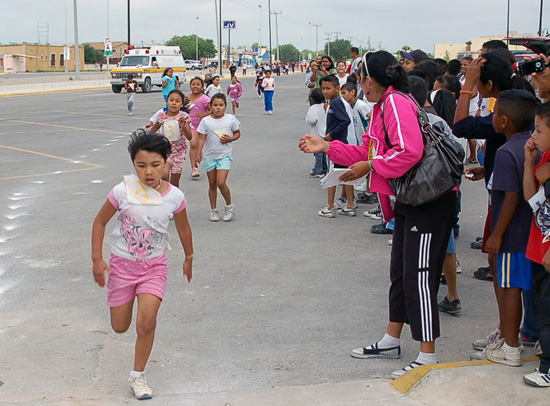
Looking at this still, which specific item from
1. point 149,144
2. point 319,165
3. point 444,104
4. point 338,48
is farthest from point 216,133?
point 338,48

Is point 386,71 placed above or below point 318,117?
above

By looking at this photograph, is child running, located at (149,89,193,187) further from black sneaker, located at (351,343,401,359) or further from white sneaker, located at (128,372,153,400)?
white sneaker, located at (128,372,153,400)

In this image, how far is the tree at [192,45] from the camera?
168 meters

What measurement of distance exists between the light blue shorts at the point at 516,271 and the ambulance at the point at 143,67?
121ft

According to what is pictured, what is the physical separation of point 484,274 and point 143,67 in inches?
1456

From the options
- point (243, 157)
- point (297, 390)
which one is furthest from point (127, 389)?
point (243, 157)

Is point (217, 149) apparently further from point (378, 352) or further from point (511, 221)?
point (511, 221)

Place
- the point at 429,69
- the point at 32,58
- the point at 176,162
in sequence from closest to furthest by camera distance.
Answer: the point at 429,69, the point at 176,162, the point at 32,58

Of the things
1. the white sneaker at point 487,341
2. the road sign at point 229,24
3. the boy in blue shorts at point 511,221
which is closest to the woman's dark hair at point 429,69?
the boy in blue shorts at point 511,221

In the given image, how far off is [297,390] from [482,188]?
7.72 m

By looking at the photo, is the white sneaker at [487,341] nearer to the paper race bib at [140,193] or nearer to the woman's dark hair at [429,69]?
the paper race bib at [140,193]

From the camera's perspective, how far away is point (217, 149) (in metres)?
9.20

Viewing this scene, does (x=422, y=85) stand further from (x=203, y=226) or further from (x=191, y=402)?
(x=203, y=226)

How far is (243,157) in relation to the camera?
1498 centimetres
